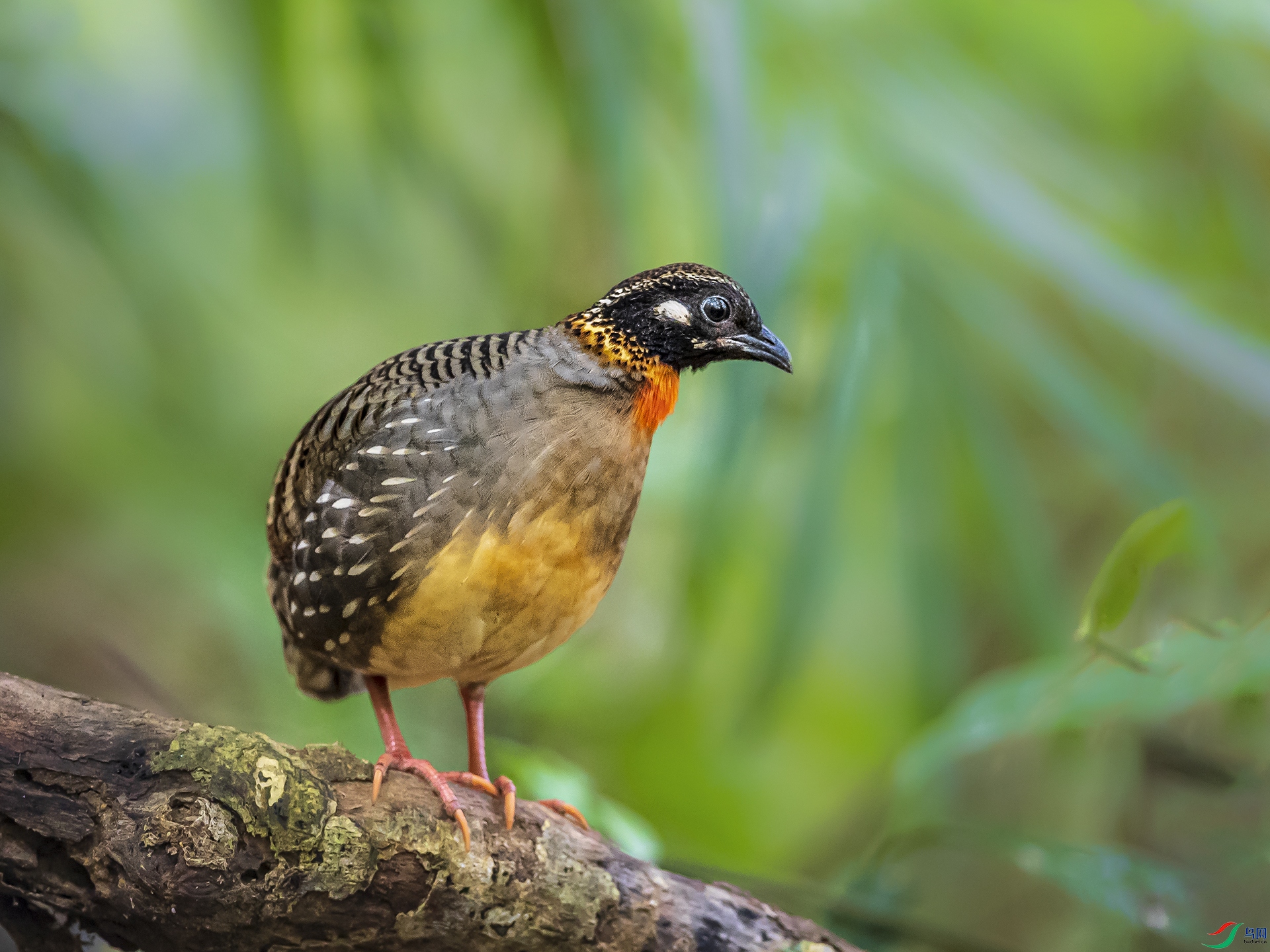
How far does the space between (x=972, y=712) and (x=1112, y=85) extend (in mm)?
1749

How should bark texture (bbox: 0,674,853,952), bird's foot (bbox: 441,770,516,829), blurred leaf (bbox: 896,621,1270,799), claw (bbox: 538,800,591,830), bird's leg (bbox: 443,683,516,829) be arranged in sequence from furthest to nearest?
blurred leaf (bbox: 896,621,1270,799), bird's leg (bbox: 443,683,516,829), claw (bbox: 538,800,591,830), bird's foot (bbox: 441,770,516,829), bark texture (bbox: 0,674,853,952)

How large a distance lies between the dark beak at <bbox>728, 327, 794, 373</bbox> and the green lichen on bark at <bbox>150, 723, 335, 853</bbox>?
85 centimetres

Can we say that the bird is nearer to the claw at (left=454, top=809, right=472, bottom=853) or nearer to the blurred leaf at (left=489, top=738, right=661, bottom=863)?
the claw at (left=454, top=809, right=472, bottom=853)

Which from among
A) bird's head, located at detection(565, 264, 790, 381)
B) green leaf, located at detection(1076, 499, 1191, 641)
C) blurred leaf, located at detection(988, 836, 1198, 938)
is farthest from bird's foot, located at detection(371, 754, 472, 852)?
blurred leaf, located at detection(988, 836, 1198, 938)

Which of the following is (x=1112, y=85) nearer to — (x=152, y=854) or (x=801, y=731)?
(x=801, y=731)

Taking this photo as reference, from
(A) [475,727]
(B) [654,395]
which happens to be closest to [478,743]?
(A) [475,727]

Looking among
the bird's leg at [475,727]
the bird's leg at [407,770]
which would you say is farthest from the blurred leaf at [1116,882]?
the bird's leg at [407,770]

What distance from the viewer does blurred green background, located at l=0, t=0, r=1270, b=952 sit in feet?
7.32

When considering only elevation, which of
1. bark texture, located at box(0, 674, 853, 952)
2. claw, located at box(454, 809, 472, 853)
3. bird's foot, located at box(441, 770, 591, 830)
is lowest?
bark texture, located at box(0, 674, 853, 952)

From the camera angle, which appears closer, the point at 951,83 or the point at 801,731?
the point at 951,83

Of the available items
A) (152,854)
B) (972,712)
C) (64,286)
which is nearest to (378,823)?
(152,854)

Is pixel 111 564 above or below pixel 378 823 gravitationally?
above

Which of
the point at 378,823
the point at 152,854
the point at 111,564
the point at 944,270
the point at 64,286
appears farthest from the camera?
the point at 111,564

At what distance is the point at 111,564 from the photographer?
2.79 metres
